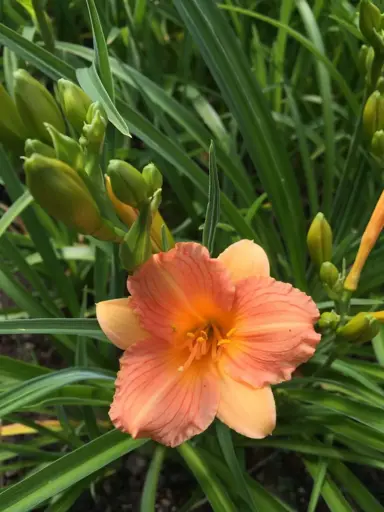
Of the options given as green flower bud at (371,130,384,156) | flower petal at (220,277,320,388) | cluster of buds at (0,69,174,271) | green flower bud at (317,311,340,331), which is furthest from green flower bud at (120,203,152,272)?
green flower bud at (371,130,384,156)

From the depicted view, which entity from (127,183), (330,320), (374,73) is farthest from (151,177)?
(374,73)

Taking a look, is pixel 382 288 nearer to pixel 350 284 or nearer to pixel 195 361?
pixel 350 284

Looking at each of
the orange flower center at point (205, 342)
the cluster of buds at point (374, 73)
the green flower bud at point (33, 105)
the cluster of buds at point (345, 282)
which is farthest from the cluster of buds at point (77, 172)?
the cluster of buds at point (374, 73)

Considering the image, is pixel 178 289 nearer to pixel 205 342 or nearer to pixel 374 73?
pixel 205 342

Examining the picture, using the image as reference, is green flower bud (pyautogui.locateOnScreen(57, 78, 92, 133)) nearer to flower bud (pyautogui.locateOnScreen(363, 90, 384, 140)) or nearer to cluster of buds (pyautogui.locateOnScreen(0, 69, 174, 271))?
cluster of buds (pyautogui.locateOnScreen(0, 69, 174, 271))

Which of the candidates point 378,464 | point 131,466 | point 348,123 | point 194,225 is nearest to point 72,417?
point 131,466

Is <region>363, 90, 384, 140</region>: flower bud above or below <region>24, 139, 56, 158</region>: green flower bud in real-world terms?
below
